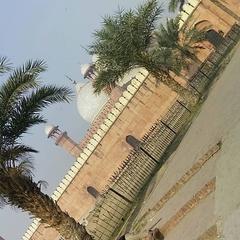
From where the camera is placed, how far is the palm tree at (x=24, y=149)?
10168 mm

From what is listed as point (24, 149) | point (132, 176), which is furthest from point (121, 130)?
point (24, 149)

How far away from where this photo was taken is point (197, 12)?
2781 centimetres

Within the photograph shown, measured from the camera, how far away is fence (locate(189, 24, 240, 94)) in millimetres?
21769

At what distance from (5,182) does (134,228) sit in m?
3.34

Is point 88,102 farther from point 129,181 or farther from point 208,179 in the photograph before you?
point 208,179

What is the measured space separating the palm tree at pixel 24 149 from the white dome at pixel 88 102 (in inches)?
1189

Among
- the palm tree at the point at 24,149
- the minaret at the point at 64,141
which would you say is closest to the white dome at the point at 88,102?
the minaret at the point at 64,141

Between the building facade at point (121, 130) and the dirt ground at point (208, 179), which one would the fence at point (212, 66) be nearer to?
the building facade at point (121, 130)

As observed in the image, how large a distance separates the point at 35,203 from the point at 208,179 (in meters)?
3.07

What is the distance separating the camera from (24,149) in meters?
11.2

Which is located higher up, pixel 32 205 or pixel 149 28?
pixel 149 28

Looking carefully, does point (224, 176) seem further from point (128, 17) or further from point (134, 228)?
point (128, 17)

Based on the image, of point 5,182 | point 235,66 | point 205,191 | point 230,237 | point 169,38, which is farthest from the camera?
point 169,38

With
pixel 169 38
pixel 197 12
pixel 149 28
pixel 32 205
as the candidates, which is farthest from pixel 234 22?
pixel 32 205
